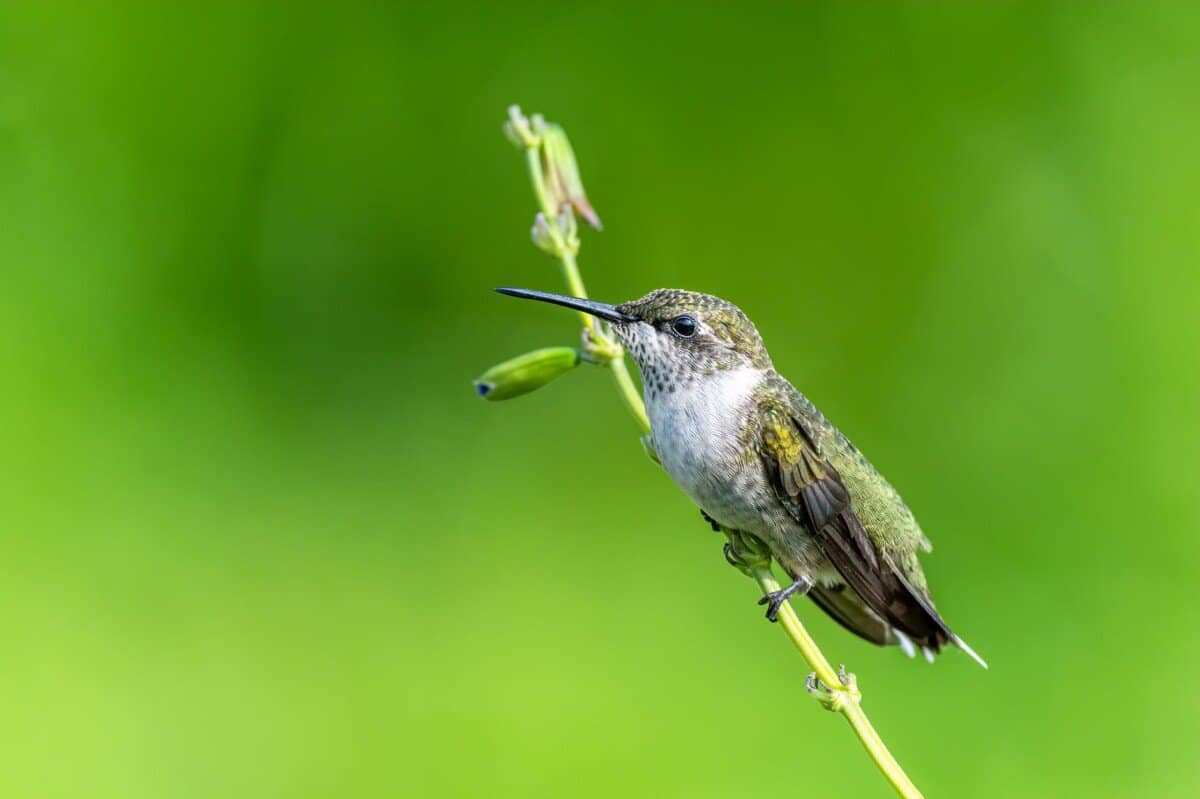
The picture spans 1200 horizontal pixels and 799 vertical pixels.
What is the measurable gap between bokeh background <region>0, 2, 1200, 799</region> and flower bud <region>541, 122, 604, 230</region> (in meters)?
2.00

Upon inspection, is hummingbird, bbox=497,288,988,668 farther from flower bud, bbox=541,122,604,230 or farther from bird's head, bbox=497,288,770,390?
flower bud, bbox=541,122,604,230

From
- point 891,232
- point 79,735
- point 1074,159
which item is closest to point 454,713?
point 79,735

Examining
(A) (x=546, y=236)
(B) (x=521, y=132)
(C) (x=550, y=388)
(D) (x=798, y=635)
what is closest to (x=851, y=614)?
(D) (x=798, y=635)

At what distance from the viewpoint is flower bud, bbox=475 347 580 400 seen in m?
1.80

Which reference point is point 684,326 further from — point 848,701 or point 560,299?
point 848,701

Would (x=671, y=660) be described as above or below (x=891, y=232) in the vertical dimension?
below

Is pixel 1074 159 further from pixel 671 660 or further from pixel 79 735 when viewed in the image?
pixel 79 735

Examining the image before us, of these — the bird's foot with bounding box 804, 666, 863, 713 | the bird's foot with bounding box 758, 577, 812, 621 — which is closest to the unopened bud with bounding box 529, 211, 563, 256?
the bird's foot with bounding box 758, 577, 812, 621

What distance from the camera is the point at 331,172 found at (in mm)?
4383

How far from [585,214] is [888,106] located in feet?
9.02

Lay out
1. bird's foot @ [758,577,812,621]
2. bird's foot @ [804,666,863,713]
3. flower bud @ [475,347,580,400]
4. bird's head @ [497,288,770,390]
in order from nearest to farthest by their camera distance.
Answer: bird's foot @ [804,666,863,713]
bird's foot @ [758,577,812,621]
flower bud @ [475,347,580,400]
bird's head @ [497,288,770,390]

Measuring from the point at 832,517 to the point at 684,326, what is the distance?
450 millimetres

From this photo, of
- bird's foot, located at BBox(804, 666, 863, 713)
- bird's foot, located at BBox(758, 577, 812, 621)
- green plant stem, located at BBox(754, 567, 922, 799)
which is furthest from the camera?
bird's foot, located at BBox(758, 577, 812, 621)

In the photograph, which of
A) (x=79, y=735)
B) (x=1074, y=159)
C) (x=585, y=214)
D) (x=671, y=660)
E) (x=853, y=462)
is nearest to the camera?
(x=585, y=214)
